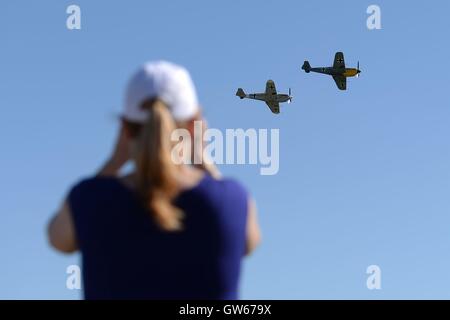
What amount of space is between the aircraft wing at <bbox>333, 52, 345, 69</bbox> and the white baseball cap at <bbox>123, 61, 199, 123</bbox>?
108879mm

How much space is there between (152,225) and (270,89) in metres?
114

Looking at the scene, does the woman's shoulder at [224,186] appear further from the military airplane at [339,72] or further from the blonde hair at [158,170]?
the military airplane at [339,72]

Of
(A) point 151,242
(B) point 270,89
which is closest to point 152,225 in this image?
(A) point 151,242

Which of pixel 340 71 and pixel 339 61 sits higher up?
pixel 339 61

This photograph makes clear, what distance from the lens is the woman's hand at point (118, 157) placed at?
4863 mm

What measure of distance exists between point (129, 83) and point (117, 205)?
0.65m

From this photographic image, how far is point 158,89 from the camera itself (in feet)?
A: 15.7

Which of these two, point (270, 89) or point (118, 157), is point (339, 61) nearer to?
point (270, 89)

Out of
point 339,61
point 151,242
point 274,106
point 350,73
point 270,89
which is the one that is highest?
point 339,61

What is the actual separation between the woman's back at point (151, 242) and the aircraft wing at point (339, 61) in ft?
357

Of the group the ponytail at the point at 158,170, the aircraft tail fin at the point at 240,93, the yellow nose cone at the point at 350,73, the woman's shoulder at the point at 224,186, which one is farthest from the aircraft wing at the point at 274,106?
the ponytail at the point at 158,170

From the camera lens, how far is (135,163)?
180 inches
